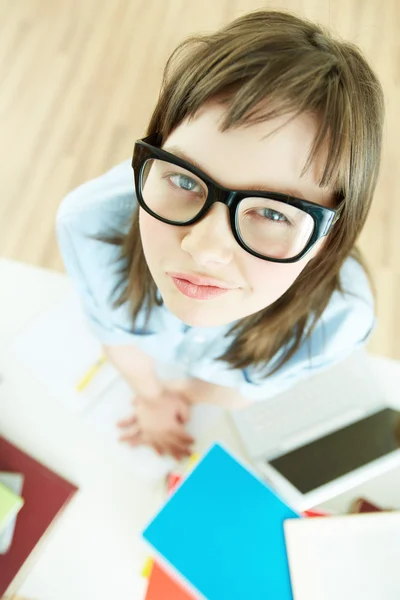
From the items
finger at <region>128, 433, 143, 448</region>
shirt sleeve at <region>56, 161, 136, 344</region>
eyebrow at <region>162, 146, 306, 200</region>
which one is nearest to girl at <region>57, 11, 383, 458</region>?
eyebrow at <region>162, 146, 306, 200</region>

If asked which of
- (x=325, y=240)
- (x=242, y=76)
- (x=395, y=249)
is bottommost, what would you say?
(x=395, y=249)

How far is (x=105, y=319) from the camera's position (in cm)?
75

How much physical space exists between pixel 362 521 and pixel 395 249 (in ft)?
3.20

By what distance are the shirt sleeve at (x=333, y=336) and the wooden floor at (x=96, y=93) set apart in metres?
0.50

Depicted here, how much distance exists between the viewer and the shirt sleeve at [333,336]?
26.6 inches

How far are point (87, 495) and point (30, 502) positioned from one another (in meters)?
0.09

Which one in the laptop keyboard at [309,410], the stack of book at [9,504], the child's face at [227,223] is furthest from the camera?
the laptop keyboard at [309,410]

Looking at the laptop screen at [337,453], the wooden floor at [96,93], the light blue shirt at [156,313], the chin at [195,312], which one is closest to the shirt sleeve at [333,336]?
the light blue shirt at [156,313]

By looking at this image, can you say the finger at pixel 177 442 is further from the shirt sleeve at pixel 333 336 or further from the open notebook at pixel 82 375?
the shirt sleeve at pixel 333 336

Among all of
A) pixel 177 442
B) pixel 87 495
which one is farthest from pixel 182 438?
pixel 87 495

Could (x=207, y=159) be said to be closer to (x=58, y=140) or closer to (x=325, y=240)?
(x=325, y=240)

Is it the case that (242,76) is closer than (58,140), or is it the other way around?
(242,76)

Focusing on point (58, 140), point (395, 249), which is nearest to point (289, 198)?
point (395, 249)

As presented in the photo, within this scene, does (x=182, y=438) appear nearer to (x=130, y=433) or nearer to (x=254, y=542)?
(x=130, y=433)
